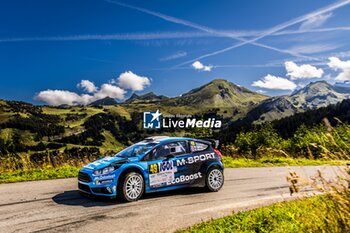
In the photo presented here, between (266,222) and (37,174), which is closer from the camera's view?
(266,222)

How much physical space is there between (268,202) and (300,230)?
3.95 meters

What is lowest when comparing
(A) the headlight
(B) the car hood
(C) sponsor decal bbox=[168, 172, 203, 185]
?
(C) sponsor decal bbox=[168, 172, 203, 185]

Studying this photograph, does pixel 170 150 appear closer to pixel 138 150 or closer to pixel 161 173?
pixel 161 173

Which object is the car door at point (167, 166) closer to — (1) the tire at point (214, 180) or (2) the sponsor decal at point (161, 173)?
(2) the sponsor decal at point (161, 173)

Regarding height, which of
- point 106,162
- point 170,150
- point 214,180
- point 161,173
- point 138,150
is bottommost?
point 214,180

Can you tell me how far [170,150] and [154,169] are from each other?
100 centimetres

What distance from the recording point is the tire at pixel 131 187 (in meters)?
10.1

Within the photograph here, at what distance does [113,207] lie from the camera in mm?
9570

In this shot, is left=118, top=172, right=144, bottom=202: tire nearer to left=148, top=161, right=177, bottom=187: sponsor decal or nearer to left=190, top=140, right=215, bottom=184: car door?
left=148, top=161, right=177, bottom=187: sponsor decal

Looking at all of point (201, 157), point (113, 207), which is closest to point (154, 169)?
point (113, 207)

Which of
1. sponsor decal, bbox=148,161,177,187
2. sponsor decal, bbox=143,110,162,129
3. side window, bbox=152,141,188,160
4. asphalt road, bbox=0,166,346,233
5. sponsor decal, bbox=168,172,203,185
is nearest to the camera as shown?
asphalt road, bbox=0,166,346,233

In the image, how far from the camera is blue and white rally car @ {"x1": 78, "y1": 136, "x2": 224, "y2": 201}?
10141 millimetres

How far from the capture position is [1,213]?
8742 millimetres

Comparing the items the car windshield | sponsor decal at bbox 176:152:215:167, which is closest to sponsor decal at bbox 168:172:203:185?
sponsor decal at bbox 176:152:215:167
